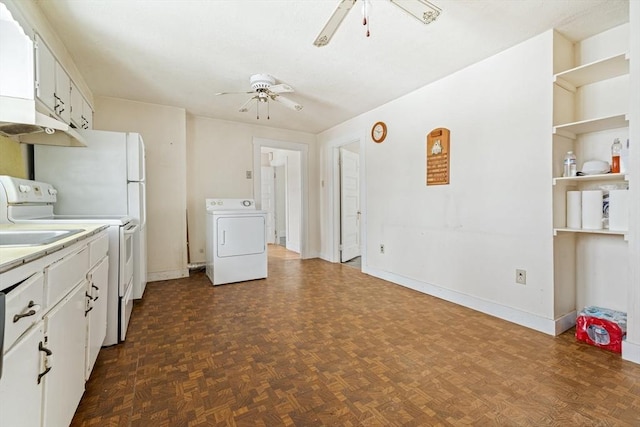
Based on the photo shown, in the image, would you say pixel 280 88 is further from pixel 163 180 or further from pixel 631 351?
pixel 631 351

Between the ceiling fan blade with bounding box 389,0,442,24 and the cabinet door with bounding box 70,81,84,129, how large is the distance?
275 centimetres

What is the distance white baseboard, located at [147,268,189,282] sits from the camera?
12.4ft

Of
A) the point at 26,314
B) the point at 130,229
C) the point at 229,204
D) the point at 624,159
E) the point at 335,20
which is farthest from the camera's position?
the point at 229,204

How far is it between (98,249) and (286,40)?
200 centimetres

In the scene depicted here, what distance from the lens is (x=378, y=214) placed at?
156 inches

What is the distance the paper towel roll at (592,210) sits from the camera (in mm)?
2104

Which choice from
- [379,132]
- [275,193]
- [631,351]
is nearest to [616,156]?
[631,351]

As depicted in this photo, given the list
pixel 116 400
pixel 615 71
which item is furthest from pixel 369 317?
pixel 615 71

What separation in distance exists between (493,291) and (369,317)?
1.16 m

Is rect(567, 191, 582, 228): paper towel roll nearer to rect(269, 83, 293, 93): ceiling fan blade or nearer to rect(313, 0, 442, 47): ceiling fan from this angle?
rect(313, 0, 442, 47): ceiling fan

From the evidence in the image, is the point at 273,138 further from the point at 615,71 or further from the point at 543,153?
the point at 615,71

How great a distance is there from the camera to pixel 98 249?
171 cm

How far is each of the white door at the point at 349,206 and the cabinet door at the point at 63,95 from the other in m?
3.52

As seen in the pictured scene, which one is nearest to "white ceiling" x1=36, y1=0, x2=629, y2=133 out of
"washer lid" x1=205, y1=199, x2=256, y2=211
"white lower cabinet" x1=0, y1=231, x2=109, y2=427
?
"washer lid" x1=205, y1=199, x2=256, y2=211
